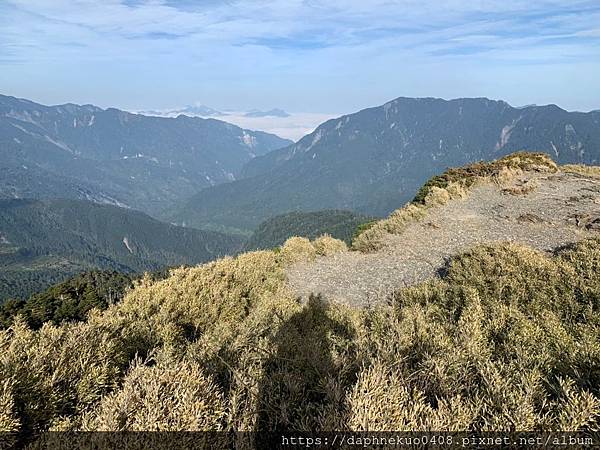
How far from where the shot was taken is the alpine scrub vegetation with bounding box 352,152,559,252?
2172 cm

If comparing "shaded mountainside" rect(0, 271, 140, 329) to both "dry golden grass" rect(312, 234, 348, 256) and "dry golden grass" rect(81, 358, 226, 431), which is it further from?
"dry golden grass" rect(81, 358, 226, 431)

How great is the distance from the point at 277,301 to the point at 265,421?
23.8ft

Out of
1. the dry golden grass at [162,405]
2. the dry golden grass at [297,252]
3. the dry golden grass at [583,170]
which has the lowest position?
the dry golden grass at [297,252]

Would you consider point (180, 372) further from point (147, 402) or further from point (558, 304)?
point (558, 304)

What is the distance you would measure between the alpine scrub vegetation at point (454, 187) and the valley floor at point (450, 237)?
2.07 ft

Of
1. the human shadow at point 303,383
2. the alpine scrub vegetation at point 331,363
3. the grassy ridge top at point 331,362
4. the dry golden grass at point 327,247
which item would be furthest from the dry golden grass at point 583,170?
the human shadow at point 303,383

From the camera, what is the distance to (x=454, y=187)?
89.2ft

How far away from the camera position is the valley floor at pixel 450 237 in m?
15.0

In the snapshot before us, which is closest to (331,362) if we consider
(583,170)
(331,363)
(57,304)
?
(331,363)

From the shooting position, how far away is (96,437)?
4.29 m

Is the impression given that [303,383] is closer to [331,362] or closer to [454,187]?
[331,362]

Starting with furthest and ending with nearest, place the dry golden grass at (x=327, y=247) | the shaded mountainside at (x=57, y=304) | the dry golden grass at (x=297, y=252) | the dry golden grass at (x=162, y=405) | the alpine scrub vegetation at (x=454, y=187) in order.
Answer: the shaded mountainside at (x=57, y=304) → the alpine scrub vegetation at (x=454, y=187) → the dry golden grass at (x=327, y=247) → the dry golden grass at (x=297, y=252) → the dry golden grass at (x=162, y=405)

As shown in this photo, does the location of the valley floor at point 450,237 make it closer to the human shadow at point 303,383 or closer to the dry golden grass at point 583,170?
the dry golden grass at point 583,170

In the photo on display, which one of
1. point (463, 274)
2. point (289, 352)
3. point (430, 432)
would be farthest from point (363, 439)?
point (463, 274)
